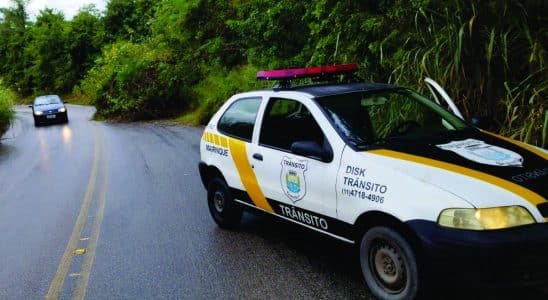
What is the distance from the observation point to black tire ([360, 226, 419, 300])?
3785mm

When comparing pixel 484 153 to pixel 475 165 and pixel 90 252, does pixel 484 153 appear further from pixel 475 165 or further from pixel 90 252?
pixel 90 252

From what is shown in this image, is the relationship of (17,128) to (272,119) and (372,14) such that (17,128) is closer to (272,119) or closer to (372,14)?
(372,14)

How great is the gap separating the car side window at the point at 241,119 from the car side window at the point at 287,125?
213mm

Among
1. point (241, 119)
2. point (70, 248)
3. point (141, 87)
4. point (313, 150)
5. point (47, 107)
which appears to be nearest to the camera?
point (313, 150)

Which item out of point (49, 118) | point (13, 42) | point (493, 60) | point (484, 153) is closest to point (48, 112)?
point (49, 118)

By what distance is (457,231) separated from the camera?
138 inches

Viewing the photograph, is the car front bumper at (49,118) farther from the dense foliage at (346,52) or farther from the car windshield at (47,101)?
the dense foliage at (346,52)

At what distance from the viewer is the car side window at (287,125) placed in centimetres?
493

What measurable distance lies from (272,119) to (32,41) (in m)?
66.5

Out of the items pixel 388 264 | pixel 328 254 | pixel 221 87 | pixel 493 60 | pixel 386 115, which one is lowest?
pixel 328 254

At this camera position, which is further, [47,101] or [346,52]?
[47,101]

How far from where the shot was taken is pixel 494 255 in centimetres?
340

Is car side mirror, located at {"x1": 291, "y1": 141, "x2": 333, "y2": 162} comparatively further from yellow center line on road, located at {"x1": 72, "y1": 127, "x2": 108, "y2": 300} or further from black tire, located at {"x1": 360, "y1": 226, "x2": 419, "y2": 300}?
yellow center line on road, located at {"x1": 72, "y1": 127, "x2": 108, "y2": 300}

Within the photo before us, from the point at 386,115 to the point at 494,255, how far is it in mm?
2496
